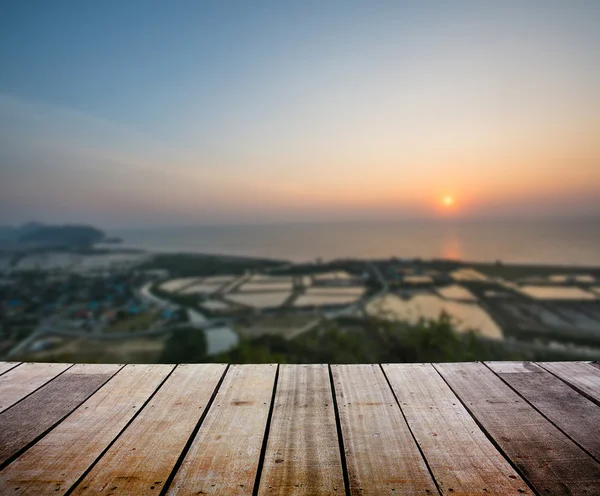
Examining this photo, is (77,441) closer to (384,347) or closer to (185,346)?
(384,347)

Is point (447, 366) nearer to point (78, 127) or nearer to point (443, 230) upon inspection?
point (78, 127)

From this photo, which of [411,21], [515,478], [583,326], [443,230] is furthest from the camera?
[443,230]

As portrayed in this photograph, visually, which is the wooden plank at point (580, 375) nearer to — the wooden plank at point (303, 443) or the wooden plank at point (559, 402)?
the wooden plank at point (559, 402)

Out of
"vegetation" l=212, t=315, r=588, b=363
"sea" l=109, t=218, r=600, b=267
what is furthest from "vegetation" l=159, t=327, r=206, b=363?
"sea" l=109, t=218, r=600, b=267

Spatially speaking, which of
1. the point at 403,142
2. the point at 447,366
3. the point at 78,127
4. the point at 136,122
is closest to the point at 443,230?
the point at 403,142

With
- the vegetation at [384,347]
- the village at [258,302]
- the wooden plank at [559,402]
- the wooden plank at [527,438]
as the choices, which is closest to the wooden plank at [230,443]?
the wooden plank at [527,438]

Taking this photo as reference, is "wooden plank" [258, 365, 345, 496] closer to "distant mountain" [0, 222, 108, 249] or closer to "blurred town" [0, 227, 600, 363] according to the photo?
"blurred town" [0, 227, 600, 363]

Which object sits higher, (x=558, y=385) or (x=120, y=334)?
(x=558, y=385)

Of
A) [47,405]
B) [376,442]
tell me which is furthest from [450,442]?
[47,405]
